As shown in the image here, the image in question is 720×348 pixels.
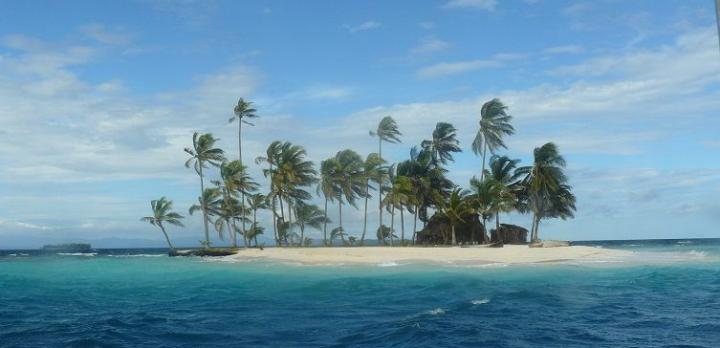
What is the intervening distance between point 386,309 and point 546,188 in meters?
38.3

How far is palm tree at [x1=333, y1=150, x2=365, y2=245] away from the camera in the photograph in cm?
5819

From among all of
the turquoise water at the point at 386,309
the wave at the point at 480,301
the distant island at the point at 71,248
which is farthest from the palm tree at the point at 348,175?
the distant island at the point at 71,248

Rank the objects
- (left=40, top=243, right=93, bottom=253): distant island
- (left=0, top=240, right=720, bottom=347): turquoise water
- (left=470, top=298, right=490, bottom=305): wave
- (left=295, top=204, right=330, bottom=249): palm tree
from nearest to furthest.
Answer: (left=0, top=240, right=720, bottom=347): turquoise water
(left=470, top=298, right=490, bottom=305): wave
(left=295, top=204, right=330, bottom=249): palm tree
(left=40, top=243, right=93, bottom=253): distant island

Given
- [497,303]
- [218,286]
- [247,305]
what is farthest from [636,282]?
[218,286]

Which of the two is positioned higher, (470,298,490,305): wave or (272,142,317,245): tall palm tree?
(272,142,317,245): tall palm tree

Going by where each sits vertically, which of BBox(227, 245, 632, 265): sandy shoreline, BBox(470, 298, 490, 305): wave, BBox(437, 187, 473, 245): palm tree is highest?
BBox(437, 187, 473, 245): palm tree

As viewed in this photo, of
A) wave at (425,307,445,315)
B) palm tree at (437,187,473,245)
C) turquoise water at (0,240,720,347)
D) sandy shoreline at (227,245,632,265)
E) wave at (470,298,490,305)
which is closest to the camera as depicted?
turquoise water at (0,240,720,347)

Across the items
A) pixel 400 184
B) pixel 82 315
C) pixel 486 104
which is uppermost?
pixel 486 104

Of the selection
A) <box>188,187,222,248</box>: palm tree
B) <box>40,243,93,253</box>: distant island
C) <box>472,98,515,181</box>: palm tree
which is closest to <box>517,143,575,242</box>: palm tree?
<box>472,98,515,181</box>: palm tree

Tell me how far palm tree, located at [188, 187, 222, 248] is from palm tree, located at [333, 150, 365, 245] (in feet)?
43.7

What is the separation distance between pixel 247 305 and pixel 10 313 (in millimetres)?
7505

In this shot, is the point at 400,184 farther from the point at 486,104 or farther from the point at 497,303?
the point at 497,303

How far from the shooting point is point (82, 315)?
1880cm

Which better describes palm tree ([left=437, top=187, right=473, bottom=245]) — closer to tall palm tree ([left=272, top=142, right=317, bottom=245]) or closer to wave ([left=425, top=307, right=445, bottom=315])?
tall palm tree ([left=272, top=142, right=317, bottom=245])
